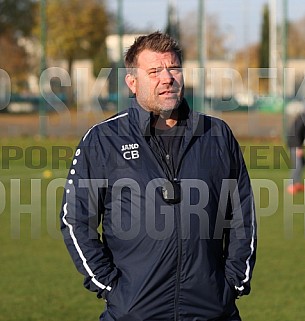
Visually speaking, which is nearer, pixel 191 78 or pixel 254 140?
pixel 254 140

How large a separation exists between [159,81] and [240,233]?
92cm

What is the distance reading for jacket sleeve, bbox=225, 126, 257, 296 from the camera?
15.7 feet

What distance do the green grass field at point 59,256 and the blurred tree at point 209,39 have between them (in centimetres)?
1259

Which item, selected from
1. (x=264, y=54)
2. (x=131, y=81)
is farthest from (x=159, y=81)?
(x=264, y=54)

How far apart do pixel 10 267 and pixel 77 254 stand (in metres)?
6.60

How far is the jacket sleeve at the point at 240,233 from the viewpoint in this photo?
4.77m

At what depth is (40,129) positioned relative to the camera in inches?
1182

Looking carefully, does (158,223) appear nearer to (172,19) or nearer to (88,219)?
(88,219)

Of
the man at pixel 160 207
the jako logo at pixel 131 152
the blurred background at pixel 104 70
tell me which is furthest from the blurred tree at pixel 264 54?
the jako logo at pixel 131 152

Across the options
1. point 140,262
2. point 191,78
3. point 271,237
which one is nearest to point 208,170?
point 140,262

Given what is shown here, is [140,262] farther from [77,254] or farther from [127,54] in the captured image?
[127,54]

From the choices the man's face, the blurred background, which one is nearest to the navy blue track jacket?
the man's face

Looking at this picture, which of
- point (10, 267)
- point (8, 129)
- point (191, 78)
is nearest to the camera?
point (10, 267)

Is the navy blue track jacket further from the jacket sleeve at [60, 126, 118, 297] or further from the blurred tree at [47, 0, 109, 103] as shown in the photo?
the blurred tree at [47, 0, 109, 103]
